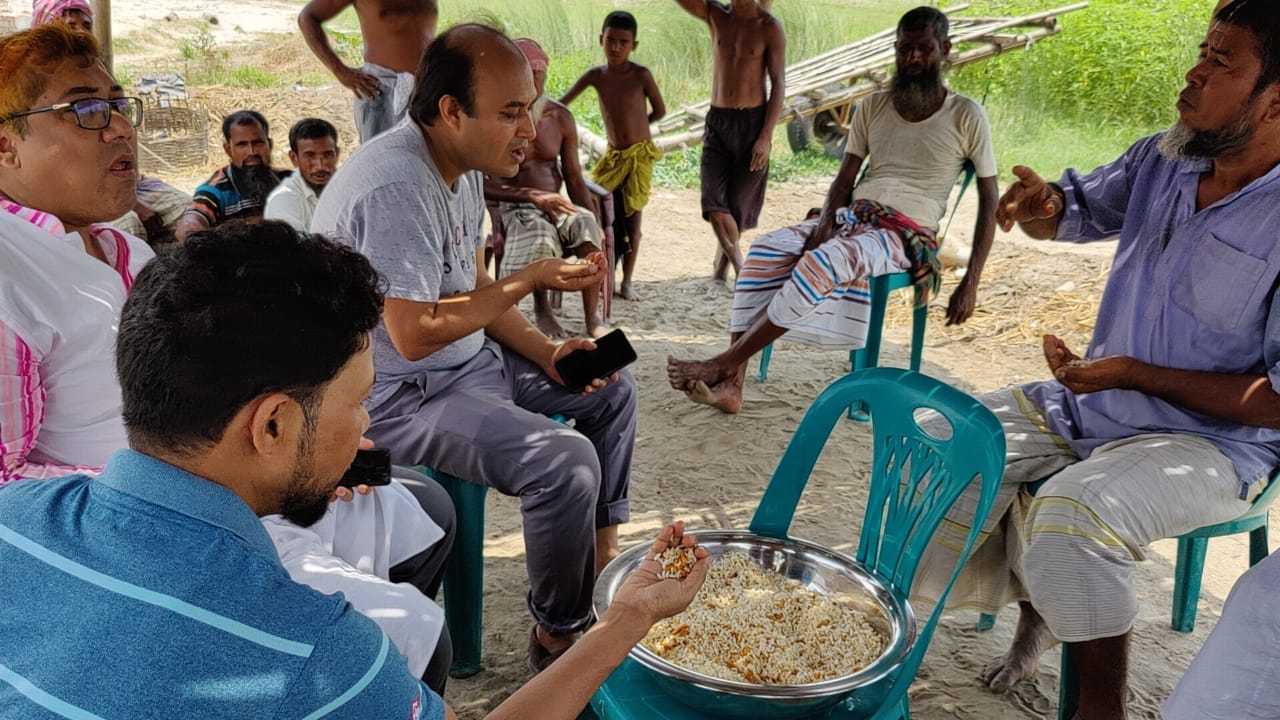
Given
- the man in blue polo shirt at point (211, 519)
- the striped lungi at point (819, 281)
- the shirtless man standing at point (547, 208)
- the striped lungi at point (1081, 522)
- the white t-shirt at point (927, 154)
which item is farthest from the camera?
the shirtless man standing at point (547, 208)

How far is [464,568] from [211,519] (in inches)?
65.3

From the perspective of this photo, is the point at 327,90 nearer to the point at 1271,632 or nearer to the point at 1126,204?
the point at 1126,204

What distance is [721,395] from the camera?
4594mm

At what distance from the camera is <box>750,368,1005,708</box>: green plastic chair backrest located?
2088mm

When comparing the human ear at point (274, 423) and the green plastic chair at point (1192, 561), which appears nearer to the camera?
the human ear at point (274, 423)

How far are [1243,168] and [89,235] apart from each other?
2812 mm

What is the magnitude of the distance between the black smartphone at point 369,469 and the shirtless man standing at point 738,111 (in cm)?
477

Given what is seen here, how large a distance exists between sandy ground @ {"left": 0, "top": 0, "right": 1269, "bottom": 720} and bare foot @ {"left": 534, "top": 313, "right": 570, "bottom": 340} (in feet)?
0.89

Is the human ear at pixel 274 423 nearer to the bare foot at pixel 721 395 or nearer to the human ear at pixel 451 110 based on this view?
the human ear at pixel 451 110

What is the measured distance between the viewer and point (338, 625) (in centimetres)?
109

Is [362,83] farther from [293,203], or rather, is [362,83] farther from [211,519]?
[211,519]

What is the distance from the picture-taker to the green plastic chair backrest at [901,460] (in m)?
2.09

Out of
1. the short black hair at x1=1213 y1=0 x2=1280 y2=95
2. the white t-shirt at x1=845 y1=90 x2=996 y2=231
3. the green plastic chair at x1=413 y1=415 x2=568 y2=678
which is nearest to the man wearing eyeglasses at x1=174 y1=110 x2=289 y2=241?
the green plastic chair at x1=413 y1=415 x2=568 y2=678

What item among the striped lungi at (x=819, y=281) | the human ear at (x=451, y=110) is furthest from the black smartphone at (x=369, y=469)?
the striped lungi at (x=819, y=281)
